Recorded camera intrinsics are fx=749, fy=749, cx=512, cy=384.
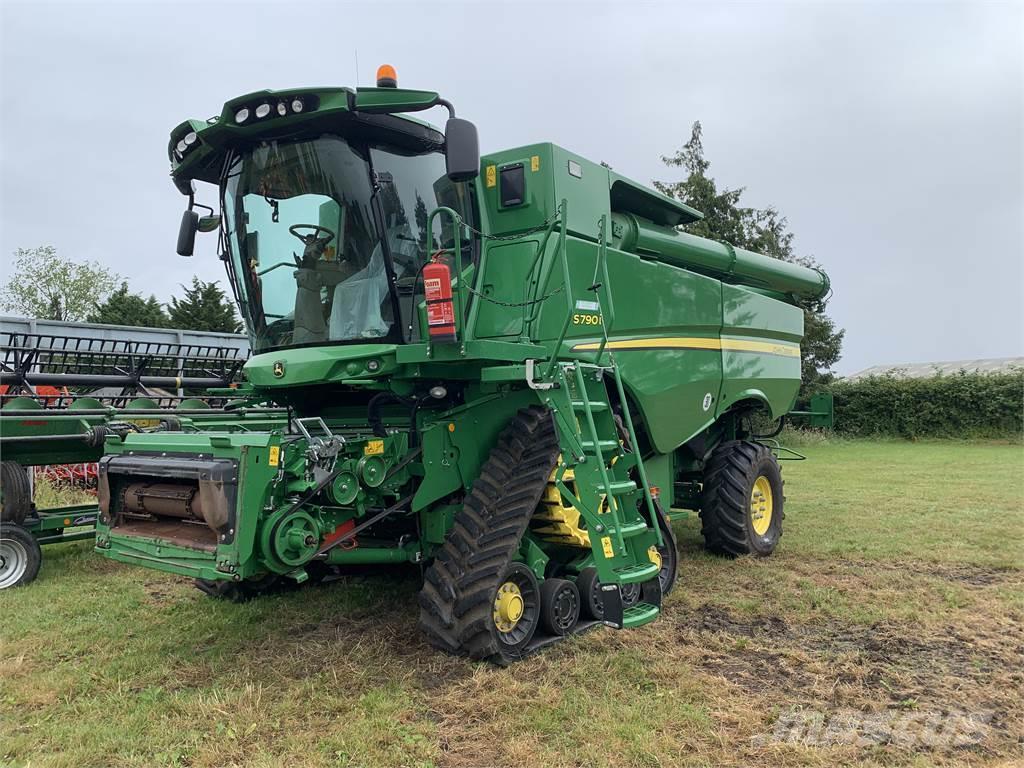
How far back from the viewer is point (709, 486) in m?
6.40

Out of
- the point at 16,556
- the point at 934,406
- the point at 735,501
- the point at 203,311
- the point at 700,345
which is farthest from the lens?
the point at 934,406

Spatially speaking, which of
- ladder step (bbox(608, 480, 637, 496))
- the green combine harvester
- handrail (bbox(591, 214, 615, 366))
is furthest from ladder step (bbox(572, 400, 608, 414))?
ladder step (bbox(608, 480, 637, 496))

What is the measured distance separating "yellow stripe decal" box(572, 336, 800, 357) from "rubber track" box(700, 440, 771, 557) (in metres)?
0.92

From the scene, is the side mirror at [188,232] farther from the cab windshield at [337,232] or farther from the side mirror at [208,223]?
the cab windshield at [337,232]

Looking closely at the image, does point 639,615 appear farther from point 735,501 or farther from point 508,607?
point 735,501

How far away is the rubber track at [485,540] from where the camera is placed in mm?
3637

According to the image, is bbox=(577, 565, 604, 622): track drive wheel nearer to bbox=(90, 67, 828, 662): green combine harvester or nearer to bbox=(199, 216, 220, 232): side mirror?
bbox=(90, 67, 828, 662): green combine harvester

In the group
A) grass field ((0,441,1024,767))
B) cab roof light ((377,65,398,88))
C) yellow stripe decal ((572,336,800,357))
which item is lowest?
grass field ((0,441,1024,767))

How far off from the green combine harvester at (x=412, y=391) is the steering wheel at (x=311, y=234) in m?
0.01

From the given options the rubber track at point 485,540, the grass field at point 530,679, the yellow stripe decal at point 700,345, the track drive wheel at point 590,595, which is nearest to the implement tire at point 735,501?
the grass field at point 530,679

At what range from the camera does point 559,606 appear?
404 centimetres

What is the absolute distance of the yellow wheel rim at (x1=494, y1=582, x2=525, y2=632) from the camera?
12.1 ft

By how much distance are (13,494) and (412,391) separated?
11.4 feet

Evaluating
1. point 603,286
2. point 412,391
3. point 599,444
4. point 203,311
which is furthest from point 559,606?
point 203,311
